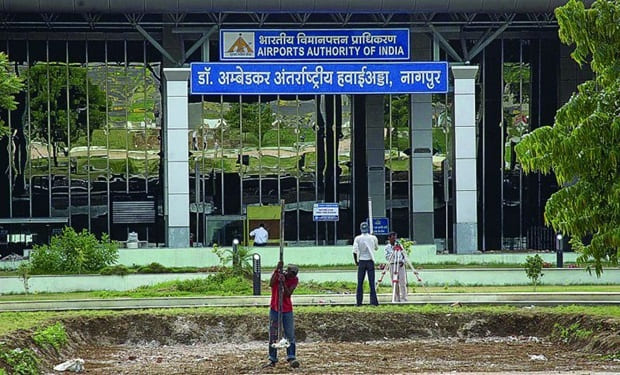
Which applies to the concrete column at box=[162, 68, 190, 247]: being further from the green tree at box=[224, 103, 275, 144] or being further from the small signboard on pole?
the small signboard on pole

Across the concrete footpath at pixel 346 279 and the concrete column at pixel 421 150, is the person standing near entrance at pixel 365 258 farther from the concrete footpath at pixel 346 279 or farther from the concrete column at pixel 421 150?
the concrete column at pixel 421 150

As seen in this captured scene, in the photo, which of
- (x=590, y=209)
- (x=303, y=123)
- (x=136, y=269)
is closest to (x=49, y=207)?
(x=303, y=123)

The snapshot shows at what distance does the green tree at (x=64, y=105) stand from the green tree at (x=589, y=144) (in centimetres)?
3250

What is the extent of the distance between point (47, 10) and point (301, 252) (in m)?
11.3

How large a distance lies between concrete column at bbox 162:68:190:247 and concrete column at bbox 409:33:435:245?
351 inches

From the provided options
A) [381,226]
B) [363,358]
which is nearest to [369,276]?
[363,358]

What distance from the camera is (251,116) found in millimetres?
51188

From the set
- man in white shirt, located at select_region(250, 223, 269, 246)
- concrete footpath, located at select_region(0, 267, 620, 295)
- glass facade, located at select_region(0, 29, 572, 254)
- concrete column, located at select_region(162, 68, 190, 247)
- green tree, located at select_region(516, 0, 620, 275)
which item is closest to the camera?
green tree, located at select_region(516, 0, 620, 275)

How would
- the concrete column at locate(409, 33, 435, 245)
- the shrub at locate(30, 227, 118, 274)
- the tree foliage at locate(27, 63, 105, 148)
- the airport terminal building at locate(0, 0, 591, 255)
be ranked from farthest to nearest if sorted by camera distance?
the tree foliage at locate(27, 63, 105, 148), the airport terminal building at locate(0, 0, 591, 255), the concrete column at locate(409, 33, 435, 245), the shrub at locate(30, 227, 118, 274)

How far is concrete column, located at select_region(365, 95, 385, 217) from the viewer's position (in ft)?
166

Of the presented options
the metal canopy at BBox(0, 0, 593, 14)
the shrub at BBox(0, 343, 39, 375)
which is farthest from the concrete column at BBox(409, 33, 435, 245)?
the shrub at BBox(0, 343, 39, 375)

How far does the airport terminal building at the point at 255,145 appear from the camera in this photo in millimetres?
48969

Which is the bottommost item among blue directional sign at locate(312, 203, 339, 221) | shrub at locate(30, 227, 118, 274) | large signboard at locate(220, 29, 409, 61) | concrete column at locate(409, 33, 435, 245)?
shrub at locate(30, 227, 118, 274)

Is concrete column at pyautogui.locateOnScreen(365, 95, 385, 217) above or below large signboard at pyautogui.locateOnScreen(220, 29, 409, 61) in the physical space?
below
